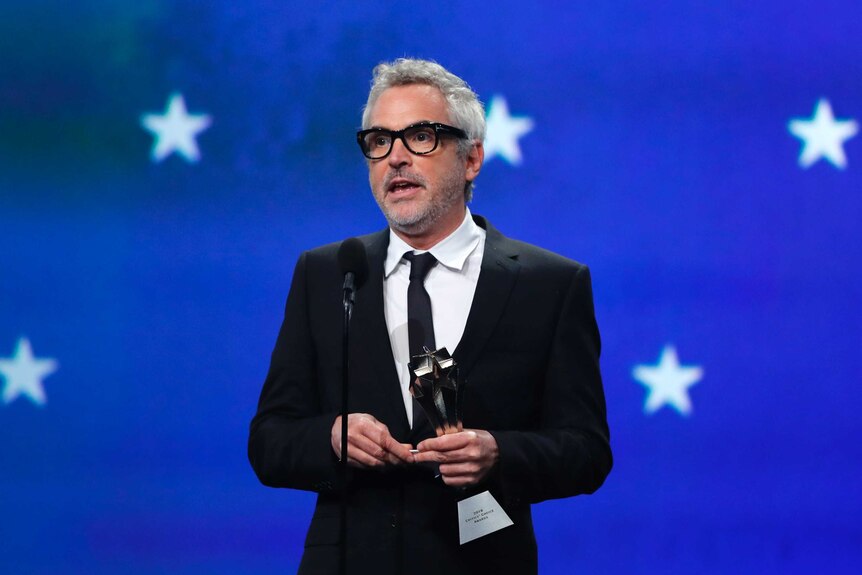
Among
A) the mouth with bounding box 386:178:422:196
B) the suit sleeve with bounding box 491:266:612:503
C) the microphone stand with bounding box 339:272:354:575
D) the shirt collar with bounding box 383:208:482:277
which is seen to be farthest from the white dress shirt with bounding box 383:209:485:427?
the microphone stand with bounding box 339:272:354:575

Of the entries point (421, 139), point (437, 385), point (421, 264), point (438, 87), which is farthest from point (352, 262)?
point (438, 87)

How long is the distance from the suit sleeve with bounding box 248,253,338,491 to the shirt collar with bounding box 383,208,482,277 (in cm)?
19

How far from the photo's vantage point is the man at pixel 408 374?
2031 millimetres

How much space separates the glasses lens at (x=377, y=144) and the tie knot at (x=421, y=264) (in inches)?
8.9

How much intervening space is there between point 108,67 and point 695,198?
175 centimetres

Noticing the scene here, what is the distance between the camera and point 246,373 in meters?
3.13

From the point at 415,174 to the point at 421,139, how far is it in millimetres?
84

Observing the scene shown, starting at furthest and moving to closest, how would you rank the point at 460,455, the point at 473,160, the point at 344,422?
the point at 473,160
the point at 460,455
the point at 344,422

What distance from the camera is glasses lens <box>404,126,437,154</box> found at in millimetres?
2266

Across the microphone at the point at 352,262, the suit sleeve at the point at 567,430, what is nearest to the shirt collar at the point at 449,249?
the suit sleeve at the point at 567,430

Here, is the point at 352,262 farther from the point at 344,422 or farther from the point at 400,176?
the point at 400,176

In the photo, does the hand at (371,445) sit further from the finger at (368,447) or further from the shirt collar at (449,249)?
the shirt collar at (449,249)

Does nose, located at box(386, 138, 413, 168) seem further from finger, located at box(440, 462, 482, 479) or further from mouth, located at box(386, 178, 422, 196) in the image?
finger, located at box(440, 462, 482, 479)

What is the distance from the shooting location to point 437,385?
182 centimetres
